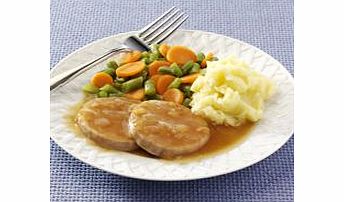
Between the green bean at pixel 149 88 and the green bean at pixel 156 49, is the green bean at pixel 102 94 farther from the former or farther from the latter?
the green bean at pixel 156 49

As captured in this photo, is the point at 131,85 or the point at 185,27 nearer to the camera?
the point at 131,85

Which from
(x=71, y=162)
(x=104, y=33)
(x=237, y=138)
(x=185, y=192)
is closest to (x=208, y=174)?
(x=185, y=192)

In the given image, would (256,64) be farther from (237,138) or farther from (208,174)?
(208,174)

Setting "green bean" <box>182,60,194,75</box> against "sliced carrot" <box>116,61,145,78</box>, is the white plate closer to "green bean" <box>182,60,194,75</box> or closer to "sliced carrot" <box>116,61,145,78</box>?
"sliced carrot" <box>116,61,145,78</box>

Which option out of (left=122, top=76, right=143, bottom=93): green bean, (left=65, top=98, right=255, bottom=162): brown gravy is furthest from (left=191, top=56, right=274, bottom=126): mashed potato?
(left=122, top=76, right=143, bottom=93): green bean

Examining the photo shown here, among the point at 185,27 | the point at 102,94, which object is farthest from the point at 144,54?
the point at 185,27

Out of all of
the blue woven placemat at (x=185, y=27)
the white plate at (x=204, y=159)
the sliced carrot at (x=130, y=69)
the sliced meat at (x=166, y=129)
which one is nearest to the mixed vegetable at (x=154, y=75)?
the sliced carrot at (x=130, y=69)

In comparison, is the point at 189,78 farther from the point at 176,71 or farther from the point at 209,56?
the point at 209,56
